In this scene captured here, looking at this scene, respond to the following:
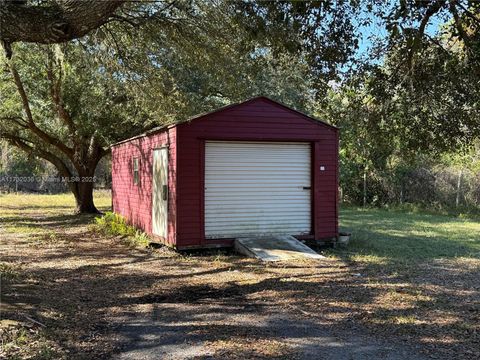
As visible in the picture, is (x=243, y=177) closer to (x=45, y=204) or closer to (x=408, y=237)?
(x=408, y=237)

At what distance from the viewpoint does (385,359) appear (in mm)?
4184

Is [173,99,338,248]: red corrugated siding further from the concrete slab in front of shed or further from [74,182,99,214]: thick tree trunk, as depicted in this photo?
[74,182,99,214]: thick tree trunk

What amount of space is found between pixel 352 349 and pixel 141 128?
15.3 m

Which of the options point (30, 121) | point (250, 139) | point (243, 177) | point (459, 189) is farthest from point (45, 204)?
point (459, 189)

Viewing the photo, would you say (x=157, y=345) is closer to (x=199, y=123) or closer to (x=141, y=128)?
(x=199, y=123)

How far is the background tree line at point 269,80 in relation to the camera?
19.0 feet

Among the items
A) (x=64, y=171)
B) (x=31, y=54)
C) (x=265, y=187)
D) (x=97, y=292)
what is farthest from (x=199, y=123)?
(x=64, y=171)

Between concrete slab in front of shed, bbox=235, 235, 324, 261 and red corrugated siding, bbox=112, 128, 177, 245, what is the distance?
153 centimetres

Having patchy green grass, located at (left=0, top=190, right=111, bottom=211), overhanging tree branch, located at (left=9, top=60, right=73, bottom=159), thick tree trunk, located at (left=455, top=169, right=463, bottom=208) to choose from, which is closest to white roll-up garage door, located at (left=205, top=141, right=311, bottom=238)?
overhanging tree branch, located at (left=9, top=60, right=73, bottom=159)

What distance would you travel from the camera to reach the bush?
1188 centimetres

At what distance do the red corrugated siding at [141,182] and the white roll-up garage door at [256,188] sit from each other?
28.9 inches

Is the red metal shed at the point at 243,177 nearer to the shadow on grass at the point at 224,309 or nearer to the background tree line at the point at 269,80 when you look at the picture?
the background tree line at the point at 269,80

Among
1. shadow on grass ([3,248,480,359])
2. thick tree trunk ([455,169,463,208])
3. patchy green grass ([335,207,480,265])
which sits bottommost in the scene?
shadow on grass ([3,248,480,359])

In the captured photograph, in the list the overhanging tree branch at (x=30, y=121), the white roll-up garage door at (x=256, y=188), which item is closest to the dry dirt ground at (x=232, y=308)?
the white roll-up garage door at (x=256, y=188)
